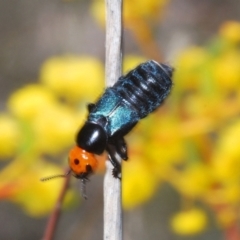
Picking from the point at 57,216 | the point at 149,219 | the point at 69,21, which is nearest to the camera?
the point at 57,216

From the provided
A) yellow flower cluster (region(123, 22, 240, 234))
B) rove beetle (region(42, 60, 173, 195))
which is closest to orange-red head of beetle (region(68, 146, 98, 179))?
rove beetle (region(42, 60, 173, 195))

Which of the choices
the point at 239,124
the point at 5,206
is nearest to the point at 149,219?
the point at 5,206

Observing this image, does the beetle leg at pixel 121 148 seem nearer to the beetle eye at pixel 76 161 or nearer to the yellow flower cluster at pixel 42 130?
the beetle eye at pixel 76 161

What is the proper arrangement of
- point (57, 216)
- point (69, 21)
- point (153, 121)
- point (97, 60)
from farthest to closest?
point (69, 21) → point (97, 60) → point (153, 121) → point (57, 216)

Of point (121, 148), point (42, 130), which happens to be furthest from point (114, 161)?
point (42, 130)

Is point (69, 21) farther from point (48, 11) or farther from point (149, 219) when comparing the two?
point (149, 219)

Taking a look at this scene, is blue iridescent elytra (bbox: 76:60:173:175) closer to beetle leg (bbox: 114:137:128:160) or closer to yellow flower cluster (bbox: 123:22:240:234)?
beetle leg (bbox: 114:137:128:160)

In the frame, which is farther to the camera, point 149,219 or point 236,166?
point 149,219
